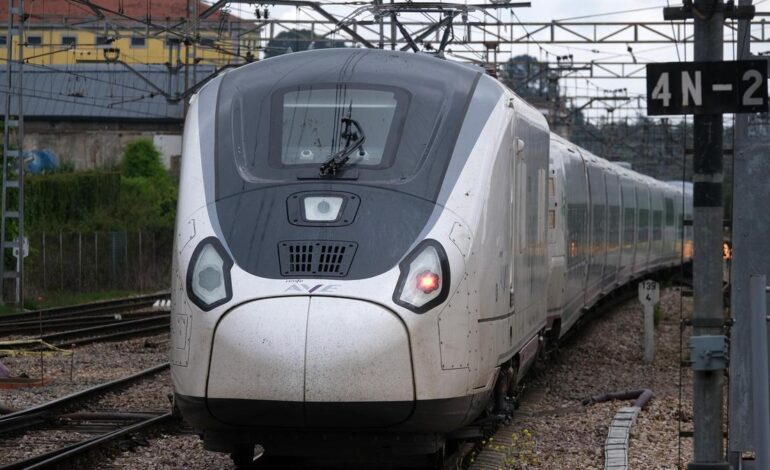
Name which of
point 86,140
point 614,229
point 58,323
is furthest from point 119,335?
point 86,140

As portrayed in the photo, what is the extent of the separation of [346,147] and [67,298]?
30.2 metres

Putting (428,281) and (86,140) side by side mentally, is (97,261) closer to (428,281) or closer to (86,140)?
(86,140)

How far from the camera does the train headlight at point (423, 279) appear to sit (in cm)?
714

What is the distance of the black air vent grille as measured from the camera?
720 centimetres

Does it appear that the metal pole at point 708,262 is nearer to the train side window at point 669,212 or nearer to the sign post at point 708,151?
the sign post at point 708,151

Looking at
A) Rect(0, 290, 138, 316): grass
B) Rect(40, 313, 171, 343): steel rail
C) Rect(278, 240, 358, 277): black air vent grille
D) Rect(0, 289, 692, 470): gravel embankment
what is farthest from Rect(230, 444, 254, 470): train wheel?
Rect(0, 290, 138, 316): grass

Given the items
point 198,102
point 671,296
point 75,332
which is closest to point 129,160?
point 671,296

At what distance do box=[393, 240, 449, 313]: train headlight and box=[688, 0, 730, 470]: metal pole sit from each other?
137 cm

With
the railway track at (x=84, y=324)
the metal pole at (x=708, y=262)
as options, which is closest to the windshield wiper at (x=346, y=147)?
the metal pole at (x=708, y=262)

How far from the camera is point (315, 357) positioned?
6.95 m

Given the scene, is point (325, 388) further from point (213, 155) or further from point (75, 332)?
point (75, 332)

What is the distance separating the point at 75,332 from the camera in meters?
22.0

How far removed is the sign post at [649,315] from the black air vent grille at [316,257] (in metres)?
12.5

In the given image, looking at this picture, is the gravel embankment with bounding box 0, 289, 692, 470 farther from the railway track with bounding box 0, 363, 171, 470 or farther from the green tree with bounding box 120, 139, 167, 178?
the green tree with bounding box 120, 139, 167, 178
